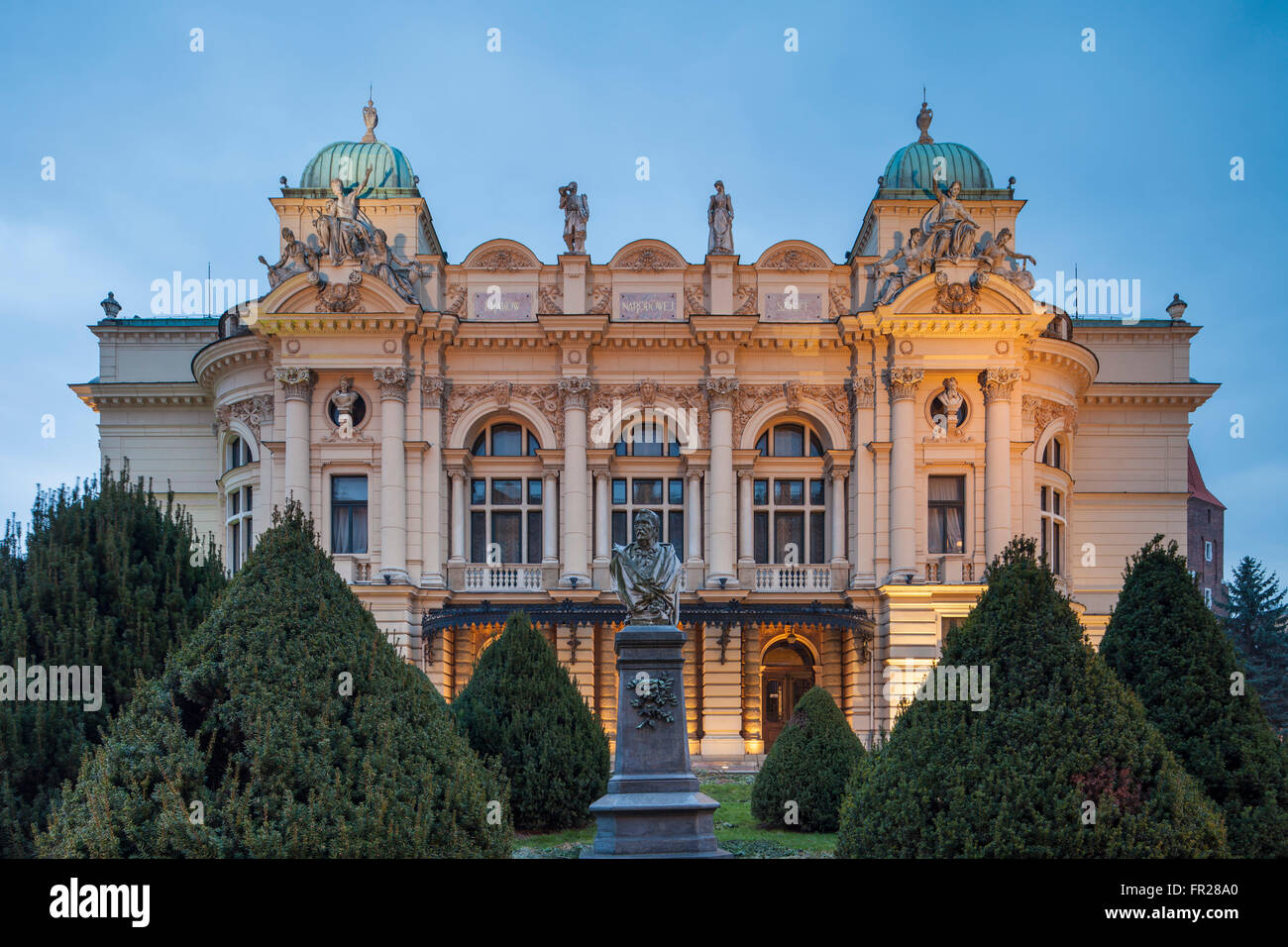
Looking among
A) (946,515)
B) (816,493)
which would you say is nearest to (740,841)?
(946,515)

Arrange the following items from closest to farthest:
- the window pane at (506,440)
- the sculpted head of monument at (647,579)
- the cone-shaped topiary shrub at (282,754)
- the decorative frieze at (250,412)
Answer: the cone-shaped topiary shrub at (282,754), the sculpted head of monument at (647,579), the decorative frieze at (250,412), the window pane at (506,440)

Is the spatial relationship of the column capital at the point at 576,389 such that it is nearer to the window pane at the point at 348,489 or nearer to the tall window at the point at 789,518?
the tall window at the point at 789,518

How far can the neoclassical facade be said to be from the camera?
117 feet

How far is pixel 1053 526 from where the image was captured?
127ft

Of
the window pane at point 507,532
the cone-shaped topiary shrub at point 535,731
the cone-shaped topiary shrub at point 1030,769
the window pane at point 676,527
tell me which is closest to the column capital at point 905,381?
the window pane at point 676,527

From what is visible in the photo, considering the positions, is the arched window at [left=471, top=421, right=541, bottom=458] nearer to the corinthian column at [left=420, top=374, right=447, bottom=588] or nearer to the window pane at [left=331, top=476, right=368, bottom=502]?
the corinthian column at [left=420, top=374, right=447, bottom=588]

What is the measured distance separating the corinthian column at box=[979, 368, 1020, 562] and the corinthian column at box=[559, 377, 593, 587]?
37.3ft

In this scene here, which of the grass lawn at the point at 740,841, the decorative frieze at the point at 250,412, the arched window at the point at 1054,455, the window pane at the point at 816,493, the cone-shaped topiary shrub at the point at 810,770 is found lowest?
the grass lawn at the point at 740,841

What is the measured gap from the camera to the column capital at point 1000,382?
35812 mm

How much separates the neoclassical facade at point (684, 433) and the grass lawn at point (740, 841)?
13809 millimetres

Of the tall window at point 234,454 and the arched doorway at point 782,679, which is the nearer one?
the arched doorway at point 782,679

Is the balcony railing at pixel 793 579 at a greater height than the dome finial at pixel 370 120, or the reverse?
the dome finial at pixel 370 120

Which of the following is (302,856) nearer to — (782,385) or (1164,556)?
(1164,556)
